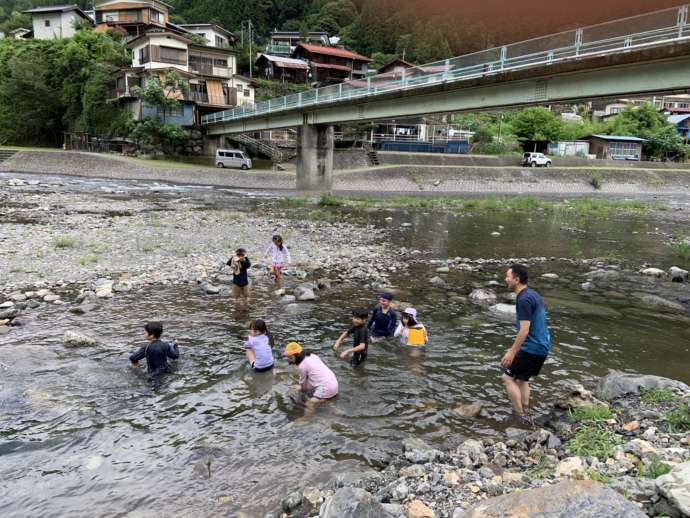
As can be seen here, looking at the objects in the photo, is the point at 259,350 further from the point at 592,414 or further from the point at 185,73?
the point at 185,73

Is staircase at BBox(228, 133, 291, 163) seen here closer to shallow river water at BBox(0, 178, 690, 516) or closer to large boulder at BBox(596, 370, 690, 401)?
shallow river water at BBox(0, 178, 690, 516)

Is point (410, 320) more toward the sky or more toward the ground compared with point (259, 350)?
more toward the sky

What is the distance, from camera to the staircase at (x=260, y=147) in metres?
60.9

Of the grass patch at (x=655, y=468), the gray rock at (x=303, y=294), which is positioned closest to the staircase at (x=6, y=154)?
the gray rock at (x=303, y=294)

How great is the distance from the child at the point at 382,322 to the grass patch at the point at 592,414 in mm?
3819

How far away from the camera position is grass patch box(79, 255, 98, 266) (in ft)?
46.7

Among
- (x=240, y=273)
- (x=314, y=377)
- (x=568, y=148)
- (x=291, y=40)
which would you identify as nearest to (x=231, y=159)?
(x=240, y=273)

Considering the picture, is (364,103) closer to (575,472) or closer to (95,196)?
(95,196)

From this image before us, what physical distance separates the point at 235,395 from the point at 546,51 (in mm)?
22620

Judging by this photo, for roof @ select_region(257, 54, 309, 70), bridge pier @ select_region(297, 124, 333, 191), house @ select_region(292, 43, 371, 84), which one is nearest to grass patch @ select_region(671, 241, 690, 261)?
bridge pier @ select_region(297, 124, 333, 191)

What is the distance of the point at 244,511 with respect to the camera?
4.90 m

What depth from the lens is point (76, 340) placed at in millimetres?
8727

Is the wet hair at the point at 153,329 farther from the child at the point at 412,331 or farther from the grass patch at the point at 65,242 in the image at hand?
the grass patch at the point at 65,242

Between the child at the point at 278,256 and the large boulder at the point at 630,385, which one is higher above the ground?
the child at the point at 278,256
